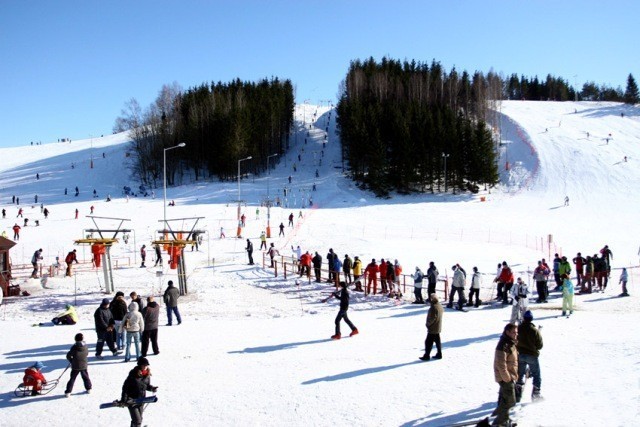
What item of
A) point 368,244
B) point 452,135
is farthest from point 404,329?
point 452,135

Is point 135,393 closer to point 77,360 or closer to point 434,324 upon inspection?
point 77,360

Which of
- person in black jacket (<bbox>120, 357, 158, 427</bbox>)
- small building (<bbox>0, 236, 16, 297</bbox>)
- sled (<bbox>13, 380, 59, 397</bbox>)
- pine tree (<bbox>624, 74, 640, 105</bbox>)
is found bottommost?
sled (<bbox>13, 380, 59, 397</bbox>)

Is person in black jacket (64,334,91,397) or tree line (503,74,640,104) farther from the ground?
tree line (503,74,640,104)

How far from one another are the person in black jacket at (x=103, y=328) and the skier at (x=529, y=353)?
883 cm

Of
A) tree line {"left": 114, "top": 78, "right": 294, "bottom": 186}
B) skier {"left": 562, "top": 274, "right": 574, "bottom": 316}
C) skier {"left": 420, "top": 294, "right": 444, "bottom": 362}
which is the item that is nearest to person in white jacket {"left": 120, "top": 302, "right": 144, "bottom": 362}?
skier {"left": 420, "top": 294, "right": 444, "bottom": 362}

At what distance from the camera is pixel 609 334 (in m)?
12.7

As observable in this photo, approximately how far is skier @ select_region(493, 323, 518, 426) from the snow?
50 cm

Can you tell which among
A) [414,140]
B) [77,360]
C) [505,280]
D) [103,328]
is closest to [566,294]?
[505,280]

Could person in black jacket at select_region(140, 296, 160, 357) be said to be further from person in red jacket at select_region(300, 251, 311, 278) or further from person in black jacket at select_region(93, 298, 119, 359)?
person in red jacket at select_region(300, 251, 311, 278)

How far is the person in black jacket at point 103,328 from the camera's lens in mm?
12078

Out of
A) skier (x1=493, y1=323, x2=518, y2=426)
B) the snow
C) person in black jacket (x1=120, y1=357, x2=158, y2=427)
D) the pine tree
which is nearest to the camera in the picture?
skier (x1=493, y1=323, x2=518, y2=426)

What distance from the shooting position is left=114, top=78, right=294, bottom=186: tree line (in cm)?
7212

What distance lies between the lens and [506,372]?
779 centimetres

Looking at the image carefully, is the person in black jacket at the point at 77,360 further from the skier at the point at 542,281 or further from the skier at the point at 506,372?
the skier at the point at 542,281
